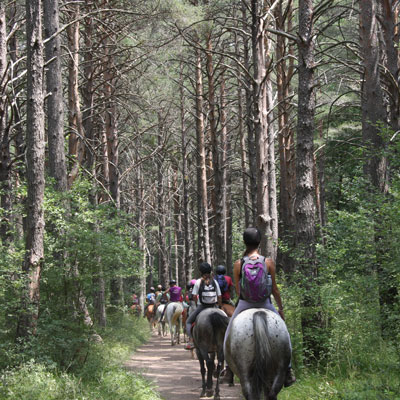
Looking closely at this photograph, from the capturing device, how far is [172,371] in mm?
12742

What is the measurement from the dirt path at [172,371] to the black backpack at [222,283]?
1.84 m

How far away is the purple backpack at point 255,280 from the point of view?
20.1ft

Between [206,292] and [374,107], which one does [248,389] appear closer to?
[206,292]

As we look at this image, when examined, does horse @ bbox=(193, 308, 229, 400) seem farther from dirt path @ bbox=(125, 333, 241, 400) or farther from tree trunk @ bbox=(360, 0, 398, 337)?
tree trunk @ bbox=(360, 0, 398, 337)

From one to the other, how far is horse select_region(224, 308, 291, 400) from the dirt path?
336cm

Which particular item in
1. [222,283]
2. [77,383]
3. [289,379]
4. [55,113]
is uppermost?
[55,113]

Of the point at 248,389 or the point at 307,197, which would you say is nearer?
the point at 248,389

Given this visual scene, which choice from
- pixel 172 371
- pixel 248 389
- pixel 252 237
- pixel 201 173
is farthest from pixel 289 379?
pixel 201 173

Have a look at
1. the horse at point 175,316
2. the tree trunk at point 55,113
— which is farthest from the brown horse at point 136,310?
the tree trunk at point 55,113

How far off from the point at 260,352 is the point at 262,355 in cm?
4

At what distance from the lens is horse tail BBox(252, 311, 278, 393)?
5707 millimetres

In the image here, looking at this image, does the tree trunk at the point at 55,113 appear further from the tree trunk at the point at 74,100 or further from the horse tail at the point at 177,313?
the horse tail at the point at 177,313

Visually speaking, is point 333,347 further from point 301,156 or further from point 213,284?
point 301,156

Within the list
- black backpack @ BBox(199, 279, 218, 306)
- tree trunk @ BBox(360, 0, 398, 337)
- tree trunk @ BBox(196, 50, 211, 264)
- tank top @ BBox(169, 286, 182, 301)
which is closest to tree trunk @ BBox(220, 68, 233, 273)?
tree trunk @ BBox(196, 50, 211, 264)
